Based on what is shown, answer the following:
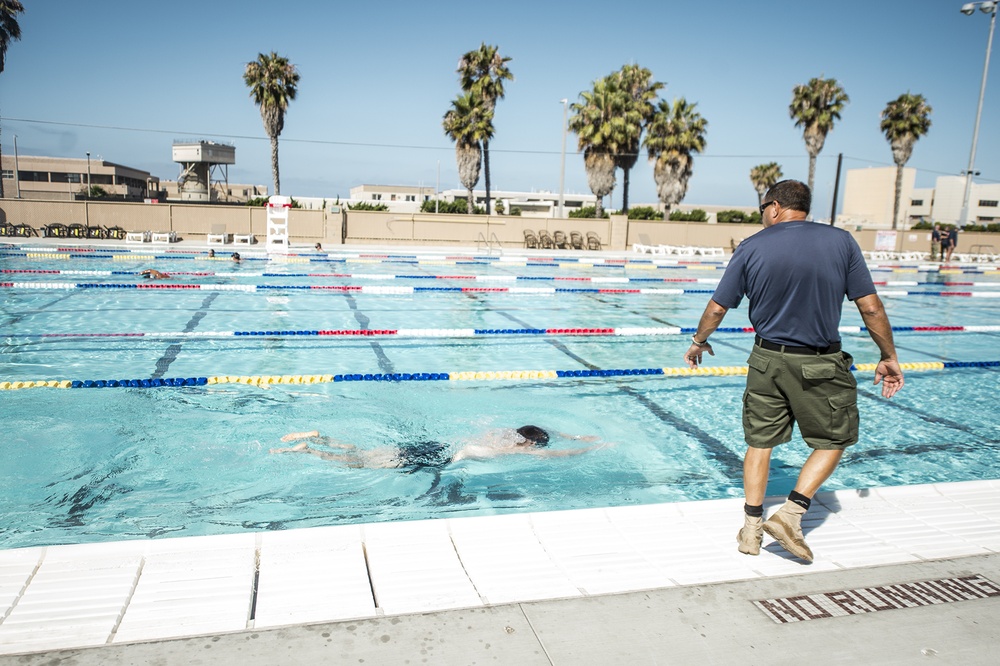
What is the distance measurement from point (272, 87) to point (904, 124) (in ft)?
118

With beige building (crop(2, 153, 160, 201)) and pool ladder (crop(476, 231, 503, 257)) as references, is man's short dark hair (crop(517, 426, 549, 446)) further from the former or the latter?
beige building (crop(2, 153, 160, 201))

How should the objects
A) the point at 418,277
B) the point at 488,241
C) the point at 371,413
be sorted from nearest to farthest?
the point at 371,413
the point at 418,277
the point at 488,241

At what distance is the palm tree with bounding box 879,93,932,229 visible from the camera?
38188 mm

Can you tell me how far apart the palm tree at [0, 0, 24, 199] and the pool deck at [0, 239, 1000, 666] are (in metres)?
31.8

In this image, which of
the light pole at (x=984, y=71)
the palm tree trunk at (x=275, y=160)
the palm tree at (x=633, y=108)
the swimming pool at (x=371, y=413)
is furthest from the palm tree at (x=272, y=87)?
the light pole at (x=984, y=71)

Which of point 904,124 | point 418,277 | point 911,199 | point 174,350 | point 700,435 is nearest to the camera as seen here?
point 700,435

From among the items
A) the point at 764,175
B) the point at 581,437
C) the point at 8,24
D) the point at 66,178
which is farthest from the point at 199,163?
the point at 581,437

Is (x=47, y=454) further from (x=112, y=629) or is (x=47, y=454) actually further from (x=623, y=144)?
(x=623, y=144)

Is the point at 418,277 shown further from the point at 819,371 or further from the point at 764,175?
the point at 764,175

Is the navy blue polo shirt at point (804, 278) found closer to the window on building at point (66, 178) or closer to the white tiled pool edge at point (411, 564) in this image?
A: the white tiled pool edge at point (411, 564)

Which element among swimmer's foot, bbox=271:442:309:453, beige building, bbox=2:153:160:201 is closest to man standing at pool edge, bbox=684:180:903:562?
swimmer's foot, bbox=271:442:309:453

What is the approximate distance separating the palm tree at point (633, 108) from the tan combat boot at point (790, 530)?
33.1 metres

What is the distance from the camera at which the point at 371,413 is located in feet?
19.6

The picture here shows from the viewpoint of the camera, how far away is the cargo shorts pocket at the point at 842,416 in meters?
2.78
